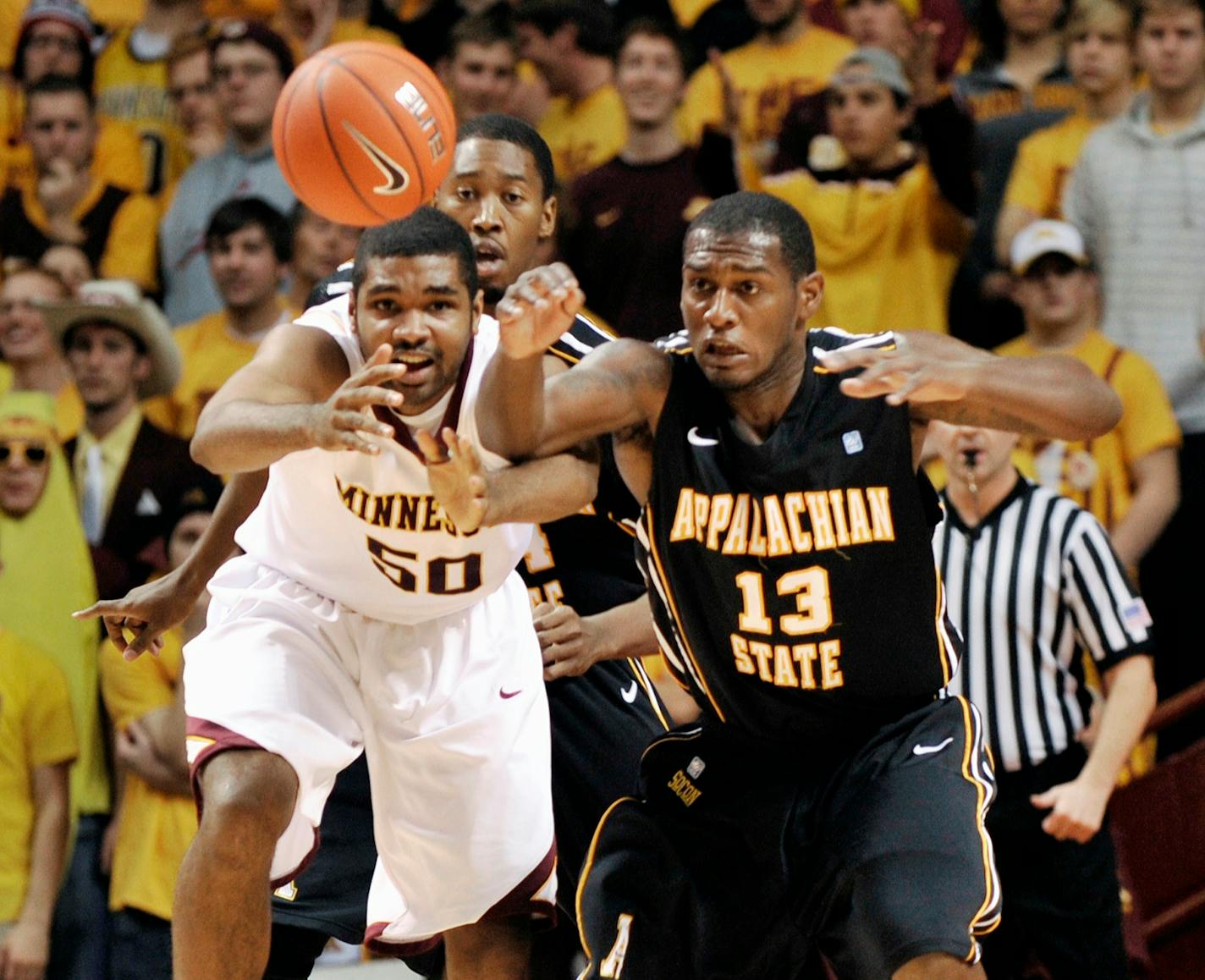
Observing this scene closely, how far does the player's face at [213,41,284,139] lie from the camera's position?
8.02 metres

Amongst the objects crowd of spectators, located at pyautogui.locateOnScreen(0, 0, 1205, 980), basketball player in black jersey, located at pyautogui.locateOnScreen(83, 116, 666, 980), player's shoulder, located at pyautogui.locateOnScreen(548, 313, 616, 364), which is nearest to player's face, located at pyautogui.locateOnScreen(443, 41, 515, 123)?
crowd of spectators, located at pyautogui.locateOnScreen(0, 0, 1205, 980)

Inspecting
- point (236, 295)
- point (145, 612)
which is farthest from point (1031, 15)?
point (145, 612)

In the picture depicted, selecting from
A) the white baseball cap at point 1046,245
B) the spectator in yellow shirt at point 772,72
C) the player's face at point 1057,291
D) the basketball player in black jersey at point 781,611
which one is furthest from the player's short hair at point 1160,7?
the basketball player in black jersey at point 781,611

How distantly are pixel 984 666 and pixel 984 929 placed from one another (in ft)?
6.86

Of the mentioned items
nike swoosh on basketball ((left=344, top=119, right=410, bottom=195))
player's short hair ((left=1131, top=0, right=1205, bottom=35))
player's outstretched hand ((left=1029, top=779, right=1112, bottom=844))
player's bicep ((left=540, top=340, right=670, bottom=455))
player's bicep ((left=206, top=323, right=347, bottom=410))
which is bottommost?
player's outstretched hand ((left=1029, top=779, right=1112, bottom=844))

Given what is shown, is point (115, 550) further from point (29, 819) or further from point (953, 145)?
point (953, 145)

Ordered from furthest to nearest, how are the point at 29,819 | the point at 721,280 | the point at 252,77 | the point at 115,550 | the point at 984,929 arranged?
the point at 252,77 → the point at 115,550 → the point at 29,819 → the point at 721,280 → the point at 984,929

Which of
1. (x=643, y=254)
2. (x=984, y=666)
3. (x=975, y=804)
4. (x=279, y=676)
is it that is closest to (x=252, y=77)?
(x=643, y=254)

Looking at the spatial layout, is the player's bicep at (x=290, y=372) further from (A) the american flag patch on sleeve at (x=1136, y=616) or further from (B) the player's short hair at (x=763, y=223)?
(A) the american flag patch on sleeve at (x=1136, y=616)

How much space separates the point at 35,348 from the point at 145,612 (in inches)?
143

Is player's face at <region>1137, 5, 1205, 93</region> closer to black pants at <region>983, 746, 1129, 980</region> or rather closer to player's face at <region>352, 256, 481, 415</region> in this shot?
black pants at <region>983, 746, 1129, 980</region>

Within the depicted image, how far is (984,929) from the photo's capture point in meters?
3.84

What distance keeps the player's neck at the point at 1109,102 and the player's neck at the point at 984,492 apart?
200cm

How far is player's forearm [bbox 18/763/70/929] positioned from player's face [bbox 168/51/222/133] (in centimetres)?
319
